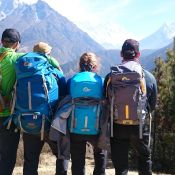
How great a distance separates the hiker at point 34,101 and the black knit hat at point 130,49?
40.6 inches

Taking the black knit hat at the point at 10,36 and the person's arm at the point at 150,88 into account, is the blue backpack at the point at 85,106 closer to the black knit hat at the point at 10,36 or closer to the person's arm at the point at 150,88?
the person's arm at the point at 150,88

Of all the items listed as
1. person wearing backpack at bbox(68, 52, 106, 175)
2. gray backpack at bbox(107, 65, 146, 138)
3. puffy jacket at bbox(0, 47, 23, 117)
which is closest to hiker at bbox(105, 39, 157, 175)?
gray backpack at bbox(107, 65, 146, 138)

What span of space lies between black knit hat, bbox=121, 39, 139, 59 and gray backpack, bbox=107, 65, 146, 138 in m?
0.33

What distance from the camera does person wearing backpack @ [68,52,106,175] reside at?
621 centimetres

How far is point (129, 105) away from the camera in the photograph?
20.4ft

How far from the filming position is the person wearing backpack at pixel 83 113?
6211 mm

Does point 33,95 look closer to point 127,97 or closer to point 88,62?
point 88,62

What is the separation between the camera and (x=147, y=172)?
652 cm

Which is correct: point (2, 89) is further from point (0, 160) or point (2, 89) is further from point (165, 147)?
point (165, 147)

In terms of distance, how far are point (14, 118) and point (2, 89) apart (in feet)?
1.53

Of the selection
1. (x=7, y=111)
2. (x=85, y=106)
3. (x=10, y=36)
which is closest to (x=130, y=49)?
(x=85, y=106)

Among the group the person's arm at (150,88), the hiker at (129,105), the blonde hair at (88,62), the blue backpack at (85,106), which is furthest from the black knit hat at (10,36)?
the person's arm at (150,88)

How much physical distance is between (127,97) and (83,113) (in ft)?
2.10

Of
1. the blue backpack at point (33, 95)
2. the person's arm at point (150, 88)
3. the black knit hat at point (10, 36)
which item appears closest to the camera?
the blue backpack at point (33, 95)
